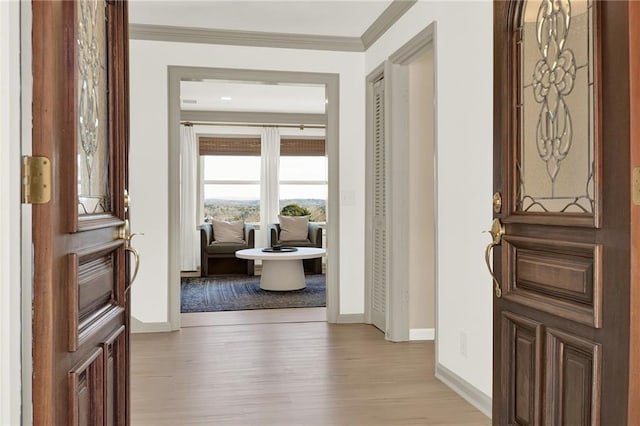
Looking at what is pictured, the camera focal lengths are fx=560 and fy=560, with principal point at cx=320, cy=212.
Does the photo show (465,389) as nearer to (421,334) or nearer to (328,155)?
(421,334)

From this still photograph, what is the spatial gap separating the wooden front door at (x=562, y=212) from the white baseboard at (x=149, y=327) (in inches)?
139

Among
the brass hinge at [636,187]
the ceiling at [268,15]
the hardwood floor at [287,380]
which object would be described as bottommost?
the hardwood floor at [287,380]

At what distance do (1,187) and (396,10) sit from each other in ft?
12.0

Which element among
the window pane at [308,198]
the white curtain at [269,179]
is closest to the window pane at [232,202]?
the white curtain at [269,179]

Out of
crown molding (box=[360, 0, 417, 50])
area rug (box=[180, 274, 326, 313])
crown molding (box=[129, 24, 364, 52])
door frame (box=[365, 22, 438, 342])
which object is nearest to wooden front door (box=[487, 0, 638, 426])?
crown molding (box=[360, 0, 417, 50])

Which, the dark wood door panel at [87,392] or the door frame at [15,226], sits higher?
the door frame at [15,226]

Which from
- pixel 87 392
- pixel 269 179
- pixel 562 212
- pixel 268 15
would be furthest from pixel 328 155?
pixel 269 179

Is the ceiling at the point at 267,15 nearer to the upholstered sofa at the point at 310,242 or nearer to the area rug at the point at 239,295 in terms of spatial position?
the area rug at the point at 239,295

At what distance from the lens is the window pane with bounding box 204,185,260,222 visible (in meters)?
9.48

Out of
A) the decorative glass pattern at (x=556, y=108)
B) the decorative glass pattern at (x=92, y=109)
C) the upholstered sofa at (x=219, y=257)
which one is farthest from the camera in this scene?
the upholstered sofa at (x=219, y=257)

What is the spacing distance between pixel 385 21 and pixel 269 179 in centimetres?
536

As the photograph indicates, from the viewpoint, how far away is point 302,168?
32.2 ft

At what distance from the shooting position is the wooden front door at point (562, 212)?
1318 mm

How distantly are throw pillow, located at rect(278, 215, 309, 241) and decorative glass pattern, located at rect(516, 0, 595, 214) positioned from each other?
7.12 meters
